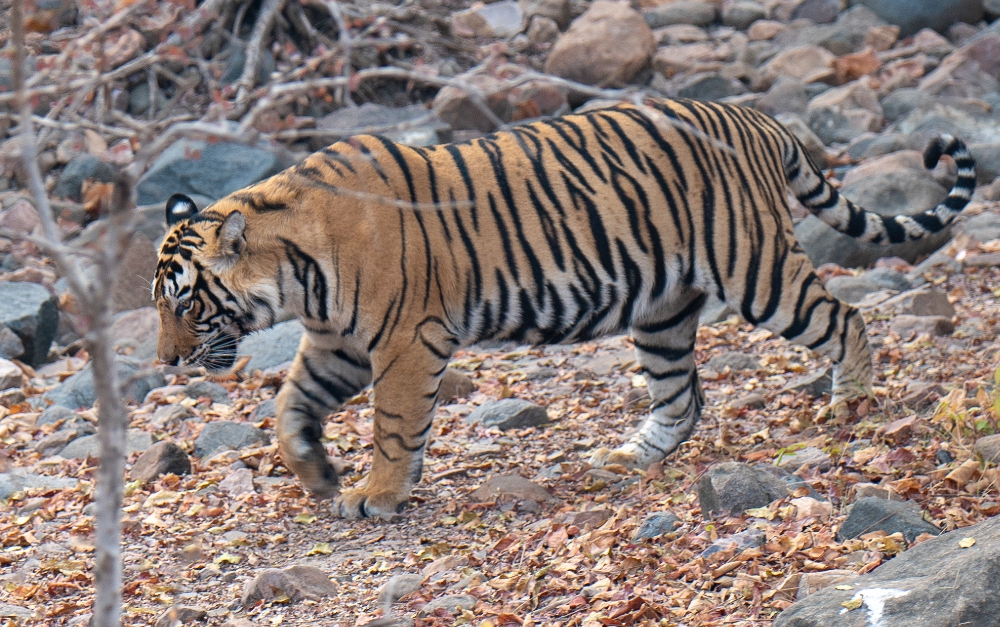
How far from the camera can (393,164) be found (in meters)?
4.80

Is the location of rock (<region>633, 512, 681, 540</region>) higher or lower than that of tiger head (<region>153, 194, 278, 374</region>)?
lower

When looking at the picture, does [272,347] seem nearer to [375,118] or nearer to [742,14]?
[375,118]

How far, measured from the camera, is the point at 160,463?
5422 millimetres

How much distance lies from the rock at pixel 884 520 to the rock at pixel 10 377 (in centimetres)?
571

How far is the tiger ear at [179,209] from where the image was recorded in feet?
15.9

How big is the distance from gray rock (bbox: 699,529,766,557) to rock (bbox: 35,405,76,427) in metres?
4.35

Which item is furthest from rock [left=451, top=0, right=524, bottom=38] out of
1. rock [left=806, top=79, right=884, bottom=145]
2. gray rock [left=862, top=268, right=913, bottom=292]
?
gray rock [left=862, top=268, right=913, bottom=292]

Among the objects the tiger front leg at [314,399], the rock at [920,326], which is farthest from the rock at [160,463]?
the rock at [920,326]

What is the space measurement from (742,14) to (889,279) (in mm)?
8206

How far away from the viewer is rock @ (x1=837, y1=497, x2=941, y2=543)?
358cm

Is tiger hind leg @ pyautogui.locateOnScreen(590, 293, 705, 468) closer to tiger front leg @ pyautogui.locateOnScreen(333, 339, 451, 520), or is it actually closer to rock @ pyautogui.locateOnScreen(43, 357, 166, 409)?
tiger front leg @ pyautogui.locateOnScreen(333, 339, 451, 520)

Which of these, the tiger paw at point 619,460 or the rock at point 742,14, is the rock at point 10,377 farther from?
the rock at point 742,14

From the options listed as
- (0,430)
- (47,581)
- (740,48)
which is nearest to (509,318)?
(47,581)

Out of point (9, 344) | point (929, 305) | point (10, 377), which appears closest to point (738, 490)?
point (929, 305)
